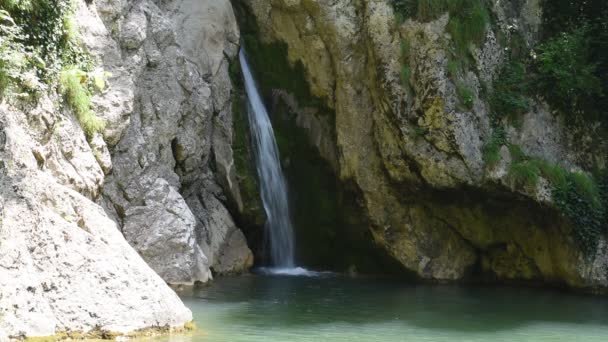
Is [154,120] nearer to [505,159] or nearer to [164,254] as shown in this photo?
[164,254]

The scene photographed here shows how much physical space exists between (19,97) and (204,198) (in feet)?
21.6

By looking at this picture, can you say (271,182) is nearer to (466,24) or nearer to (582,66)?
(466,24)

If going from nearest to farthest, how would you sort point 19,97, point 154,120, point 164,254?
point 19,97 < point 164,254 < point 154,120

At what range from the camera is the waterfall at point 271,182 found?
17.5 meters

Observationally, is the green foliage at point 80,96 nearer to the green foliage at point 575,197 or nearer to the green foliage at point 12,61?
the green foliage at point 12,61

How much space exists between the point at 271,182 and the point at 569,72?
7.09 meters

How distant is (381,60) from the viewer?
16.5 meters

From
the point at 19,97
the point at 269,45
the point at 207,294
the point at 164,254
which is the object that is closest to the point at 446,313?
the point at 207,294

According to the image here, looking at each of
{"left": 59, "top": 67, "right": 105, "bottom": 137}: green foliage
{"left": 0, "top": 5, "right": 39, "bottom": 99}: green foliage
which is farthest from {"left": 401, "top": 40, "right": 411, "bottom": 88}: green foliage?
{"left": 0, "top": 5, "right": 39, "bottom": 99}: green foliage

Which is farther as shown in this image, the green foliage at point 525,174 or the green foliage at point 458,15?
the green foliage at point 458,15

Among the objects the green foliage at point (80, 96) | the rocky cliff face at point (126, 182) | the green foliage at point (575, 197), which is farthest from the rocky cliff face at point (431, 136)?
the green foliage at point (80, 96)

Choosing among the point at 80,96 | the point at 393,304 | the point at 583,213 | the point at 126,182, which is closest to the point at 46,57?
the point at 80,96

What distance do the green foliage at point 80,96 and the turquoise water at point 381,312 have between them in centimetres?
310

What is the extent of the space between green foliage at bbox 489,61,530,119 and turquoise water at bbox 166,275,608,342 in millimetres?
3877
